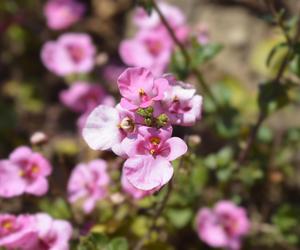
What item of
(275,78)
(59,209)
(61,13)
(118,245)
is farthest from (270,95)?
(61,13)

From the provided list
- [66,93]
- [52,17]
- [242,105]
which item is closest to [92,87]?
[66,93]

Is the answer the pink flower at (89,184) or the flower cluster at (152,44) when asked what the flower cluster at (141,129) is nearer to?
the pink flower at (89,184)

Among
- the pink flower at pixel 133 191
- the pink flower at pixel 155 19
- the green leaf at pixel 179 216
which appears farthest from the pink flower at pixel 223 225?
the pink flower at pixel 155 19

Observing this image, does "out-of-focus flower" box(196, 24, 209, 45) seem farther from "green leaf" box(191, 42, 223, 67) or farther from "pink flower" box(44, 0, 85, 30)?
"pink flower" box(44, 0, 85, 30)

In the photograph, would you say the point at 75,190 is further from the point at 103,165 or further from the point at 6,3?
the point at 6,3

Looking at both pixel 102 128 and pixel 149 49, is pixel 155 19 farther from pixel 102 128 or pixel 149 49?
pixel 102 128
